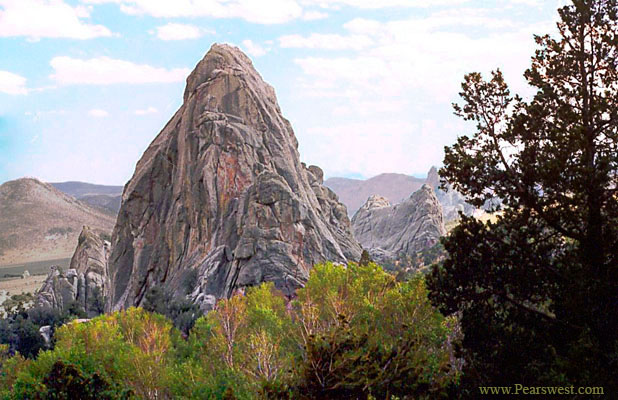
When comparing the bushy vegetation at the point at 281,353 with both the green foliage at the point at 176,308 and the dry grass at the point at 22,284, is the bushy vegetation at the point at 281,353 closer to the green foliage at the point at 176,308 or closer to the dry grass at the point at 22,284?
the green foliage at the point at 176,308

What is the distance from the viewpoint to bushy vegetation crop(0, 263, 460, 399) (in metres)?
17.6

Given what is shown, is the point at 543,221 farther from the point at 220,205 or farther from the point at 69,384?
the point at 220,205

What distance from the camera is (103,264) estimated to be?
104m

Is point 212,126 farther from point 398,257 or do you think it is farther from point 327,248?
point 398,257

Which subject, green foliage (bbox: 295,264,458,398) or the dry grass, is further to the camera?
the dry grass

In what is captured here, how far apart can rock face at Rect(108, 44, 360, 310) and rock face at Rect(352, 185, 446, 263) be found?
42.5m

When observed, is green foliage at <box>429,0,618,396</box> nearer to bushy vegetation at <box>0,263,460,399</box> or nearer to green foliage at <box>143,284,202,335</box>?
bushy vegetation at <box>0,263,460,399</box>

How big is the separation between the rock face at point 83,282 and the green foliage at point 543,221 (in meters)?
71.8

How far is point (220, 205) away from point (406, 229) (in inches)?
2930

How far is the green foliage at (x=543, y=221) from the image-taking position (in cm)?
1745

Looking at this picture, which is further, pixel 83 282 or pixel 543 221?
pixel 83 282

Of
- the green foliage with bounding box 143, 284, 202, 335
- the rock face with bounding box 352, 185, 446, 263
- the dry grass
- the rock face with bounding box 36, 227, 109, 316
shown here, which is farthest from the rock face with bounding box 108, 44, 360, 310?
the dry grass

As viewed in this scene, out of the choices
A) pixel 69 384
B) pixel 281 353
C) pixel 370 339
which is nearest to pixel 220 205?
pixel 281 353

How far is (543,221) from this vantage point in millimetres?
19812
